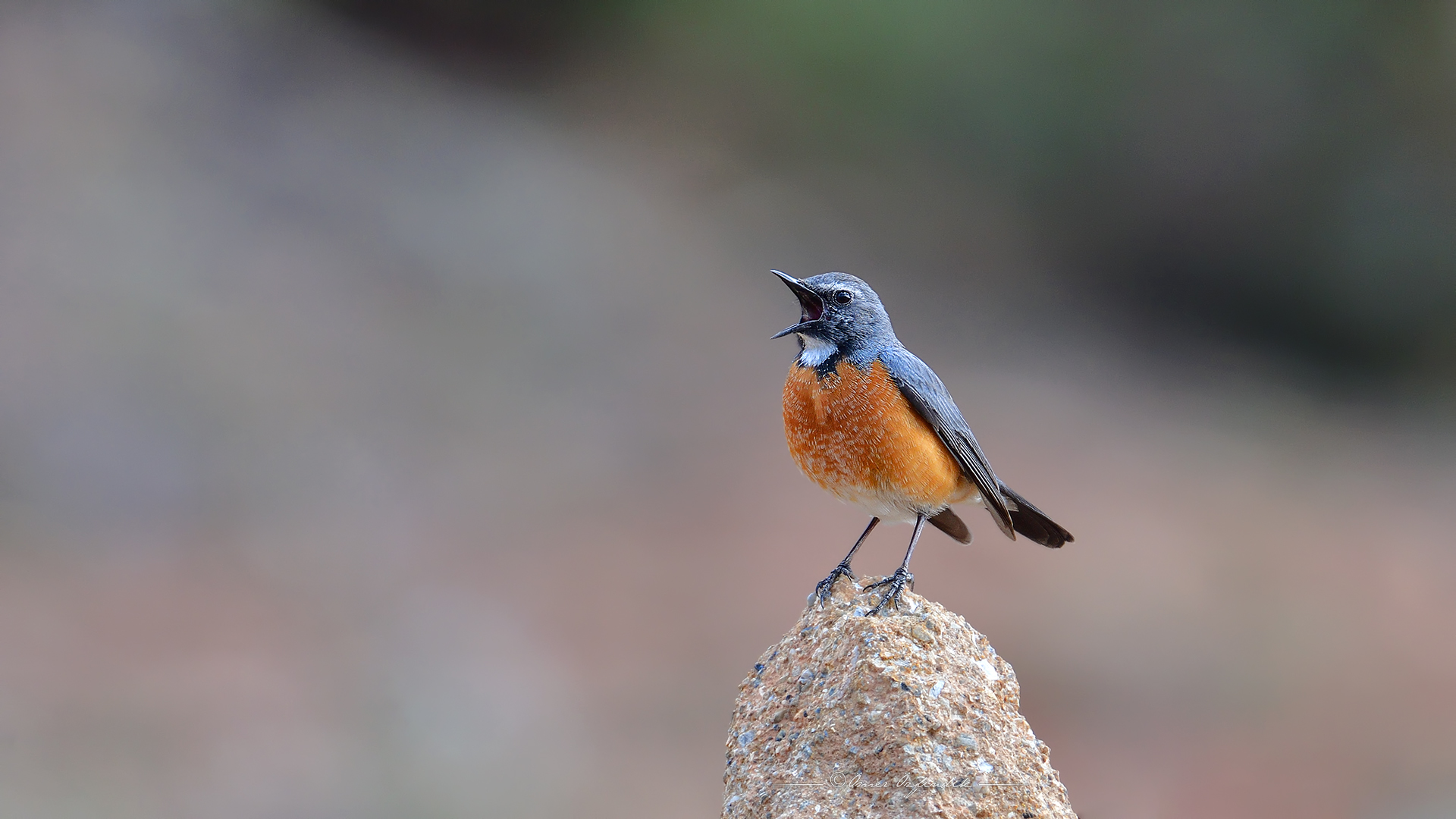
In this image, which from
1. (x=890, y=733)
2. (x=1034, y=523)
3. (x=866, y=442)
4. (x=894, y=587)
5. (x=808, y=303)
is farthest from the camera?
(x=1034, y=523)

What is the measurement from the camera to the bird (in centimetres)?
576

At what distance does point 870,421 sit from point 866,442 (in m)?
0.12

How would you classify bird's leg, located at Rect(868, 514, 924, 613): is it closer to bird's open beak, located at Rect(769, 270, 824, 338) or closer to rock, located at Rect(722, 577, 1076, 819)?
rock, located at Rect(722, 577, 1076, 819)

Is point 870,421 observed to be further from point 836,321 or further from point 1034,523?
point 1034,523

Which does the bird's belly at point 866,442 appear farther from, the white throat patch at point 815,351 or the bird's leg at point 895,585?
the bird's leg at point 895,585

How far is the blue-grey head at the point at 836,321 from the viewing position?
6008 millimetres

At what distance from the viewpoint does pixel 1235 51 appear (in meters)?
23.9

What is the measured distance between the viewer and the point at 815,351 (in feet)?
19.9

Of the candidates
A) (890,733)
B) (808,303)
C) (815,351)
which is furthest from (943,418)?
(890,733)

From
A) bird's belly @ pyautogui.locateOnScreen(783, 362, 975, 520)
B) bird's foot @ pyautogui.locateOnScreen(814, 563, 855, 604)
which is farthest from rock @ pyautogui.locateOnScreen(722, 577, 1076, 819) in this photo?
bird's belly @ pyautogui.locateOnScreen(783, 362, 975, 520)

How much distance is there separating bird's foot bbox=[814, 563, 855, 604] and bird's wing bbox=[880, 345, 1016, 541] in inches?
38.0

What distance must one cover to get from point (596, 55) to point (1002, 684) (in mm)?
23387

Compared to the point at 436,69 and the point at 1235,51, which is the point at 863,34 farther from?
the point at 436,69

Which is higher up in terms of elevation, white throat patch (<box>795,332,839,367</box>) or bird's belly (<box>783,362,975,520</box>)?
white throat patch (<box>795,332,839,367</box>)
